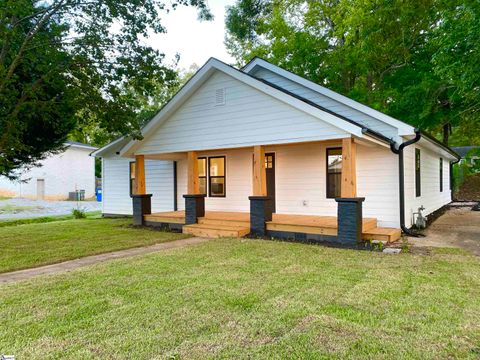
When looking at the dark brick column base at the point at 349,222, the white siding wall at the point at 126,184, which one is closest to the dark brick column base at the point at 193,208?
the white siding wall at the point at 126,184

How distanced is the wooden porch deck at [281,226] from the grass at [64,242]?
2.28ft

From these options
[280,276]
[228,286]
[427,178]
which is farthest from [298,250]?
[427,178]

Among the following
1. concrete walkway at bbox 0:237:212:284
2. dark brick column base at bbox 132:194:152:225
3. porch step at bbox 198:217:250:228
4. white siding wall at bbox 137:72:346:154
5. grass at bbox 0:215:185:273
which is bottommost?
concrete walkway at bbox 0:237:212:284

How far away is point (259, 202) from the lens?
327 inches

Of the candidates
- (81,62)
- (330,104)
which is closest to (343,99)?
(330,104)

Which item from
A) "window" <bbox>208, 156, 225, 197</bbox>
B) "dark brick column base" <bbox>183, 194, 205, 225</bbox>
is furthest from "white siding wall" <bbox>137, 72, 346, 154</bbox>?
"window" <bbox>208, 156, 225, 197</bbox>

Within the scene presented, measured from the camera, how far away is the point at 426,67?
14453 mm

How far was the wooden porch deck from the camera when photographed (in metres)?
7.36

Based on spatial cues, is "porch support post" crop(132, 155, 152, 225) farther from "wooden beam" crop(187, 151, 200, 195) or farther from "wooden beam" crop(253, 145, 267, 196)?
"wooden beam" crop(253, 145, 267, 196)

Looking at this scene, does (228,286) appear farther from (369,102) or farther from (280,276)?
(369,102)

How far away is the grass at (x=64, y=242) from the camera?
604cm

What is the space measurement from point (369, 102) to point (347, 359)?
13.8m

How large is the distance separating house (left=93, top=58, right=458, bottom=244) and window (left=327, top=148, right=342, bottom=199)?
0.03 metres

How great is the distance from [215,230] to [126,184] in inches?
267
